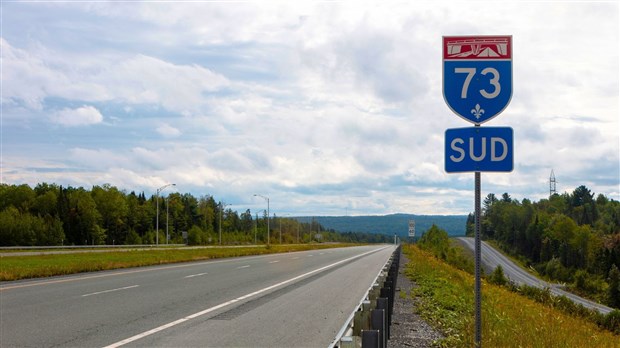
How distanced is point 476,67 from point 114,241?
143573mm

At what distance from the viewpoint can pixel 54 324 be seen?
11.2 m

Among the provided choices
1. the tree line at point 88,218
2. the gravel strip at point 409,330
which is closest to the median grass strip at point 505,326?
the gravel strip at point 409,330

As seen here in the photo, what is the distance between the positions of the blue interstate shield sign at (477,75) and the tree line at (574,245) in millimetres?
70619

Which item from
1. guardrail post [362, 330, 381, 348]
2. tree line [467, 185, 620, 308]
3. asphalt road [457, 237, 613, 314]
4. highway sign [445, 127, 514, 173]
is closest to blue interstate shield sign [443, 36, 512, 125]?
highway sign [445, 127, 514, 173]

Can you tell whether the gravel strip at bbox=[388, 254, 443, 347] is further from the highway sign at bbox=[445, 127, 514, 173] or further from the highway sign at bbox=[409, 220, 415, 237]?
the highway sign at bbox=[409, 220, 415, 237]

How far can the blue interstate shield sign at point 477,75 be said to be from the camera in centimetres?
652

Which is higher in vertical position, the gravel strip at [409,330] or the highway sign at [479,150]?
the highway sign at [479,150]

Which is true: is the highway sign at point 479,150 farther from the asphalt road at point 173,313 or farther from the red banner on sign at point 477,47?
the asphalt road at point 173,313

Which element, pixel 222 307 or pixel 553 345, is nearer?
pixel 553 345

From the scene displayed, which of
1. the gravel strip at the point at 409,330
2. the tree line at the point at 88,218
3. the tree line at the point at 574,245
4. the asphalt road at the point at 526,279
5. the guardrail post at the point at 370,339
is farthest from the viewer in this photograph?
the tree line at the point at 88,218

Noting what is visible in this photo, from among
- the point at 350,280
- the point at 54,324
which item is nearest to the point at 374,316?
the point at 54,324

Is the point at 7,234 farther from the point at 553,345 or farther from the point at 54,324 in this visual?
the point at 553,345

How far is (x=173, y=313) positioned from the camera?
13.0 m

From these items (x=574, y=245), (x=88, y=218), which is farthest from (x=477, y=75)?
(x=574, y=245)
